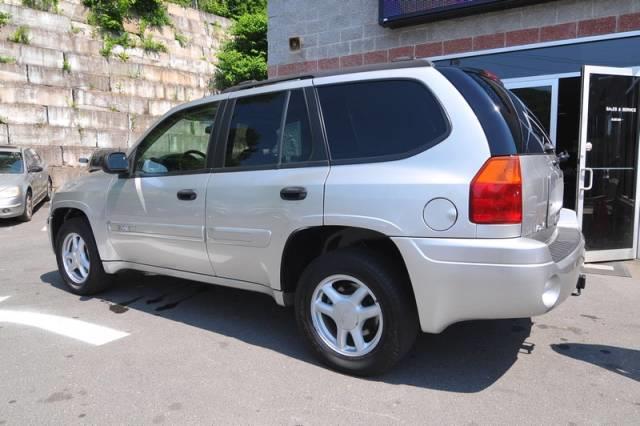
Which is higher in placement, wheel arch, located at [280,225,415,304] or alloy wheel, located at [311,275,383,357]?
wheel arch, located at [280,225,415,304]

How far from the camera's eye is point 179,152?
13.9 feet

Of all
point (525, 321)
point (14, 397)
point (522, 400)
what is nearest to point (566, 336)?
point (525, 321)

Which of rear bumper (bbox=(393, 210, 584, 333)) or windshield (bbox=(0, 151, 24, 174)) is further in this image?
windshield (bbox=(0, 151, 24, 174))

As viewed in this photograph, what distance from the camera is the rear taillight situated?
8.89ft

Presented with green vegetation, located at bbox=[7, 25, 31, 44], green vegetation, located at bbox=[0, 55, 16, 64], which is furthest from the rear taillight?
green vegetation, located at bbox=[7, 25, 31, 44]

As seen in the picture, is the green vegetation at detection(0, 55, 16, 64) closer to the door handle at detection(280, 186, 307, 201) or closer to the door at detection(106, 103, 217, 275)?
the door at detection(106, 103, 217, 275)

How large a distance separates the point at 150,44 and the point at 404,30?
12338 millimetres

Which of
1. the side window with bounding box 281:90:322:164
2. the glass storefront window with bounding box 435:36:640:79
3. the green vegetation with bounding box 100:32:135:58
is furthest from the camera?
the green vegetation with bounding box 100:32:135:58

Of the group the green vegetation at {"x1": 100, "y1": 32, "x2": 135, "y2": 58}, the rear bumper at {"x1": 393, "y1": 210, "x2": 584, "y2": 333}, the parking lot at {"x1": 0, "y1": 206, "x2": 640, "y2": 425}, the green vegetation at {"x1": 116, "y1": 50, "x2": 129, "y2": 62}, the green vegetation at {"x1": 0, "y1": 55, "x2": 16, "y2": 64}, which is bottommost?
the parking lot at {"x1": 0, "y1": 206, "x2": 640, "y2": 425}

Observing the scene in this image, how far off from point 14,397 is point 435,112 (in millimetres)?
3020

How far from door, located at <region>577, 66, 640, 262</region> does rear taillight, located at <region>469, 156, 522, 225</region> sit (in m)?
4.15

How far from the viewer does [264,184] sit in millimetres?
3479

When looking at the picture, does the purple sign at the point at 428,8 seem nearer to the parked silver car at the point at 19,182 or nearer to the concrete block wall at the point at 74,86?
the parked silver car at the point at 19,182

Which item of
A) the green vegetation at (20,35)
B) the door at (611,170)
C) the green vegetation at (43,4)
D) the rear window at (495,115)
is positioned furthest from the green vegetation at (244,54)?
the rear window at (495,115)
